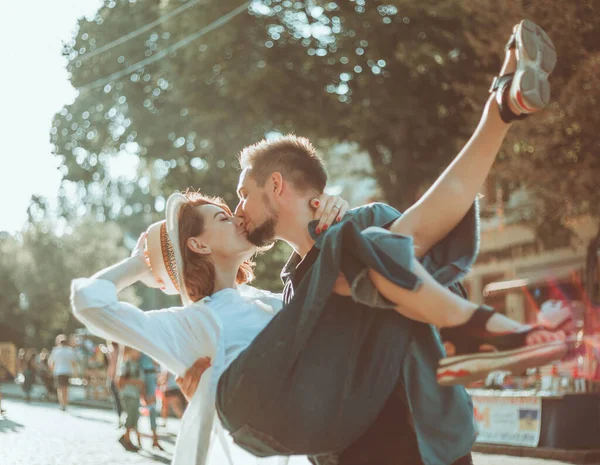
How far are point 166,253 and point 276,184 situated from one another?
60cm

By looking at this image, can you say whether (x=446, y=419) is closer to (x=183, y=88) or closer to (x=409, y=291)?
(x=409, y=291)

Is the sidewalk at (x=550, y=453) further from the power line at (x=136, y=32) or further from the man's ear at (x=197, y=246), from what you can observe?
the man's ear at (x=197, y=246)

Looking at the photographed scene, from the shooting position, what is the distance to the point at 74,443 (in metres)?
14.8

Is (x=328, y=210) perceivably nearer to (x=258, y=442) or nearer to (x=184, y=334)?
(x=184, y=334)

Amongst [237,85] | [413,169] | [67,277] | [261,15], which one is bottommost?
[67,277]

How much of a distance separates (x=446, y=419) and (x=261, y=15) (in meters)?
16.8

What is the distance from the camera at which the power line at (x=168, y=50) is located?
729 inches

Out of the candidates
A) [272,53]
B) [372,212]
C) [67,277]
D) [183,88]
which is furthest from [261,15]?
[67,277]

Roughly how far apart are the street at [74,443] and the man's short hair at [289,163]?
30.7ft

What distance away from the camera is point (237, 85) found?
59.9 ft

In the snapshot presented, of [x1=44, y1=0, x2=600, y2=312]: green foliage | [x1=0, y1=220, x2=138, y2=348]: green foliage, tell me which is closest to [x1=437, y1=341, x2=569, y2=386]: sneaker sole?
[x1=44, y1=0, x2=600, y2=312]: green foliage

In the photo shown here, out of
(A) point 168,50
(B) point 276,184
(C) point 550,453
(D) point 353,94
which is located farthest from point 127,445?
(B) point 276,184

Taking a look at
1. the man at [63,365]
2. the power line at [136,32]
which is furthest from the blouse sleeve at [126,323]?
the man at [63,365]

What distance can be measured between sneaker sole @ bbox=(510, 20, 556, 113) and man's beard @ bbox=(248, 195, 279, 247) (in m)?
1.01
